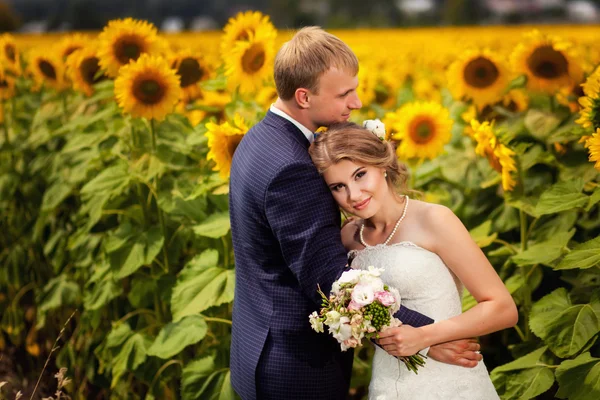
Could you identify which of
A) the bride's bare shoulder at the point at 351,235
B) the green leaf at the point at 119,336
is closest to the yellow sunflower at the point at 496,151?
the bride's bare shoulder at the point at 351,235

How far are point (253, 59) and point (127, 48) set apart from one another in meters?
0.77

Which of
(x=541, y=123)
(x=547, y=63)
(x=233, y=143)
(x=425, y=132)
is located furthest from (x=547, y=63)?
(x=233, y=143)

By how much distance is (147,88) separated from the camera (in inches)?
153

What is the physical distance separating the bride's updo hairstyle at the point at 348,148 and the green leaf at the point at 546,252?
3.05ft

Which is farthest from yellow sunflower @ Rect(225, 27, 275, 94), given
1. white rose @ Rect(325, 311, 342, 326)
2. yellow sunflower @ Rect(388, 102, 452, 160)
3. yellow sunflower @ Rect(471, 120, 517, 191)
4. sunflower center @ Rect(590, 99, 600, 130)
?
white rose @ Rect(325, 311, 342, 326)

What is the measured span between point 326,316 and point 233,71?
187 centimetres

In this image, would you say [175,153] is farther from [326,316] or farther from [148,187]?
[326,316]

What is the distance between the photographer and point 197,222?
3787 mm

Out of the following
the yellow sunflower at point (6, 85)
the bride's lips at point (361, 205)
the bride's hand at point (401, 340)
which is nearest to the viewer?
the bride's hand at point (401, 340)

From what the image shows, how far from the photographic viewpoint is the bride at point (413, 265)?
96.2 inches

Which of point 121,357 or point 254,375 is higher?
point 254,375

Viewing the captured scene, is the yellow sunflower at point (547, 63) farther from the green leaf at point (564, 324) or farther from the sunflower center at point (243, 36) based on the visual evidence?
the green leaf at point (564, 324)

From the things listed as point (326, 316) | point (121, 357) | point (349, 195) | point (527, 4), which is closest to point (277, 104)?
point (349, 195)

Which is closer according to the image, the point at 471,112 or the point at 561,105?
the point at 561,105
